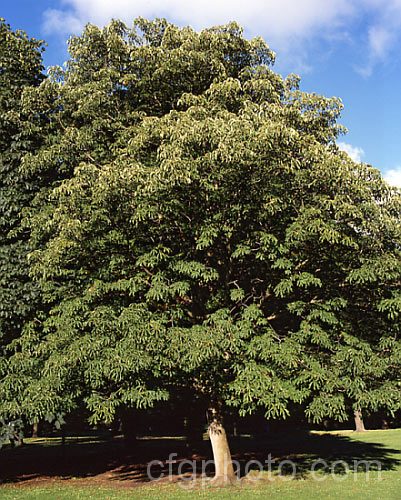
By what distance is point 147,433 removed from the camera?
4359 centimetres

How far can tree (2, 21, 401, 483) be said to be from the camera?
11.9 metres

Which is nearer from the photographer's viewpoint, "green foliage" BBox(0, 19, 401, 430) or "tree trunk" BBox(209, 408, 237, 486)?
"green foliage" BBox(0, 19, 401, 430)

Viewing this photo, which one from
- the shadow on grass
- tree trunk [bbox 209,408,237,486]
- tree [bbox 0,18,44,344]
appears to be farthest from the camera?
the shadow on grass

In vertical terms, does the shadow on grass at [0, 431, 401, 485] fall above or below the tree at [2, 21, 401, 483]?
below

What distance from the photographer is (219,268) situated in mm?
14852

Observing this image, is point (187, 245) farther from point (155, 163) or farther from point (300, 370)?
point (300, 370)

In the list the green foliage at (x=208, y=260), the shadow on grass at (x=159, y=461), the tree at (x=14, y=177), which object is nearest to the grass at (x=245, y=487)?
the shadow on grass at (x=159, y=461)

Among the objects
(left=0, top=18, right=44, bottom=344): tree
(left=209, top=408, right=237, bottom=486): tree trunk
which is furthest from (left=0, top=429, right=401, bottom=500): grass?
(left=0, top=18, right=44, bottom=344): tree

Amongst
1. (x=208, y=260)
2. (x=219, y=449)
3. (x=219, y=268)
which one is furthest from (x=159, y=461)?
(x=208, y=260)

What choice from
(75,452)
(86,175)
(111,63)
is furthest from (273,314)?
(75,452)

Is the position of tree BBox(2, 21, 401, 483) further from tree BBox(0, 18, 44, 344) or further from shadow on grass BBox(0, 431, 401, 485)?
shadow on grass BBox(0, 431, 401, 485)

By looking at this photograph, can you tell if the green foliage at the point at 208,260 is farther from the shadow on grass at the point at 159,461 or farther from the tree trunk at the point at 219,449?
the shadow on grass at the point at 159,461

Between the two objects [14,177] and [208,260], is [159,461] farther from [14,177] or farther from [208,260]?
[14,177]

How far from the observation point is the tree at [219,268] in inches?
470
